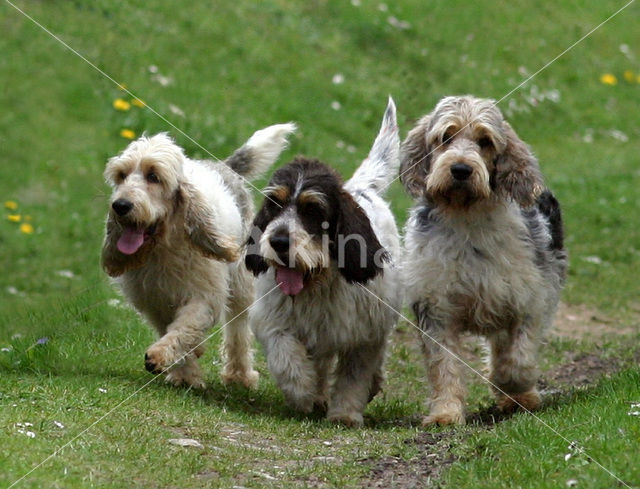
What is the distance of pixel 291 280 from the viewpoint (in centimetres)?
657

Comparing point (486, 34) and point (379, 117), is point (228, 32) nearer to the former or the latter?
point (379, 117)

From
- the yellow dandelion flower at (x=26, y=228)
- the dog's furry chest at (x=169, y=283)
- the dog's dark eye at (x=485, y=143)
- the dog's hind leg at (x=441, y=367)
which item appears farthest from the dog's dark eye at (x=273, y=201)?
the yellow dandelion flower at (x=26, y=228)

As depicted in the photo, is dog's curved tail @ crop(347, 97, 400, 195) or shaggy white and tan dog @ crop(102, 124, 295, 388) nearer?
shaggy white and tan dog @ crop(102, 124, 295, 388)

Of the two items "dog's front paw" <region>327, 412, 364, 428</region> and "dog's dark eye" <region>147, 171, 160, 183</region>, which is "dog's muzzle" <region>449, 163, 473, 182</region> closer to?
"dog's front paw" <region>327, 412, 364, 428</region>

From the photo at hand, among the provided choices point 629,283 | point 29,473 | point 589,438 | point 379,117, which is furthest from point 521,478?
point 379,117

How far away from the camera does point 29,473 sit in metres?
4.68

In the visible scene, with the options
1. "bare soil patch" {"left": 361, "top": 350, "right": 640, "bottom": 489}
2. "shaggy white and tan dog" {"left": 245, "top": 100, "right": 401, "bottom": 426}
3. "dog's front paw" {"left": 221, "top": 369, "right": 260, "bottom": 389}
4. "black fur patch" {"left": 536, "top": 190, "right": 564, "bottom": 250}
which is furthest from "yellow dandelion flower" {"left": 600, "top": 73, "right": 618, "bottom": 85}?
"shaggy white and tan dog" {"left": 245, "top": 100, "right": 401, "bottom": 426}

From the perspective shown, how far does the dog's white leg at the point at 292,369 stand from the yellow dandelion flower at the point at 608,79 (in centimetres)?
1433

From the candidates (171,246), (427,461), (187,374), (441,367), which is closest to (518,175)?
(441,367)

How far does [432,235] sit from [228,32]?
393 inches

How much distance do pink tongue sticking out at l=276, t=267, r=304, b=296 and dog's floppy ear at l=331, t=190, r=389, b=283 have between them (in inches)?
10.8

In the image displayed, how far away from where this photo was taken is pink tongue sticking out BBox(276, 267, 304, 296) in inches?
259

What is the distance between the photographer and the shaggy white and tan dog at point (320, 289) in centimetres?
649

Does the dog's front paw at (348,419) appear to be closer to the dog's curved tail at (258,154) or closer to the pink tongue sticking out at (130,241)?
the pink tongue sticking out at (130,241)
